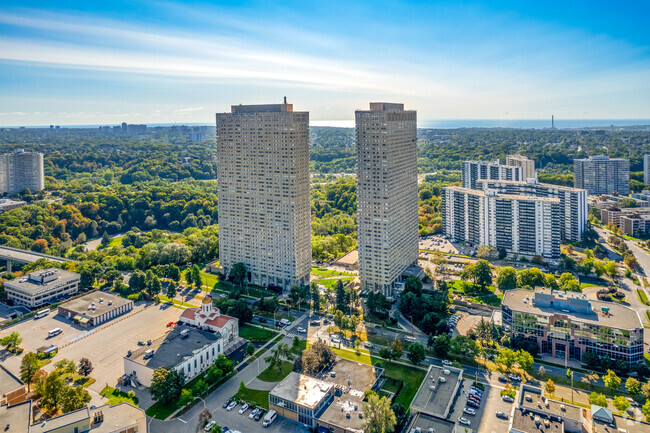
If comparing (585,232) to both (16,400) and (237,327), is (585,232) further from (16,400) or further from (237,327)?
(16,400)

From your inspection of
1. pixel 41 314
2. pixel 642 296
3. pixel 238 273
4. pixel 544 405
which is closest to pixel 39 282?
pixel 41 314

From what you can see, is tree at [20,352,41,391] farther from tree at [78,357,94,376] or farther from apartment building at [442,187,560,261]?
apartment building at [442,187,560,261]

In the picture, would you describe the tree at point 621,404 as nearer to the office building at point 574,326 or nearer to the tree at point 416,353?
the office building at point 574,326

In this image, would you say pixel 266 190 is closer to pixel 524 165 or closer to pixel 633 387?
pixel 633 387

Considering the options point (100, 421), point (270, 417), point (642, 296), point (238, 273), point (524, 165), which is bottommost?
point (270, 417)

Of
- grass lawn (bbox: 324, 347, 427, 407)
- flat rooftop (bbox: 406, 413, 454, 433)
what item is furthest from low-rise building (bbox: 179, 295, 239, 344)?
flat rooftop (bbox: 406, 413, 454, 433)
